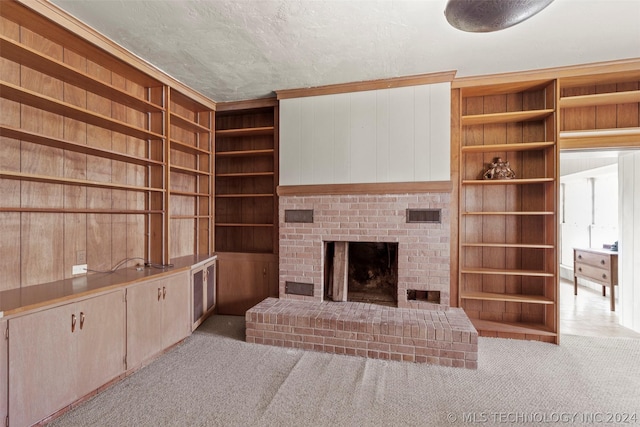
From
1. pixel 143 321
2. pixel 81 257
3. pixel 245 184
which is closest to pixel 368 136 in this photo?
pixel 245 184

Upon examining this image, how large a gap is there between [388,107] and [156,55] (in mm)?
2145

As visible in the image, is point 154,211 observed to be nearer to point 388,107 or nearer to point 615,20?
point 388,107

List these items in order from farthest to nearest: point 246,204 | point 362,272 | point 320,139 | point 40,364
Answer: point 246,204 < point 362,272 < point 320,139 < point 40,364

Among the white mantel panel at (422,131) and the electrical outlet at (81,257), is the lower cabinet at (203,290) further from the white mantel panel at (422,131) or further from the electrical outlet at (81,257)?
the white mantel panel at (422,131)

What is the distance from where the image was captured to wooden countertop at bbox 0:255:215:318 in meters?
1.68

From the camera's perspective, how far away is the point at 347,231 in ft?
10.5

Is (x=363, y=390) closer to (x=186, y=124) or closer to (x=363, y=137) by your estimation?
(x=363, y=137)

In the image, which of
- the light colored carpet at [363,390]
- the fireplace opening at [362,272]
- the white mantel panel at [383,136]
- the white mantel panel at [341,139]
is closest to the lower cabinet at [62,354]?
the light colored carpet at [363,390]

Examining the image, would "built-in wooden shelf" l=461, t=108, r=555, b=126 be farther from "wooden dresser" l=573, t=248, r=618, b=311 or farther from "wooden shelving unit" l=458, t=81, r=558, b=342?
"wooden dresser" l=573, t=248, r=618, b=311

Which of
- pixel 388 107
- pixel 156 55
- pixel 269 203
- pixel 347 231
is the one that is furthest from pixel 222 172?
pixel 388 107

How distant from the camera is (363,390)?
215 cm

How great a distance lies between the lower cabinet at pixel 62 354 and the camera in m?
1.63

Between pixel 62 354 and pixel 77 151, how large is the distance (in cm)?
148

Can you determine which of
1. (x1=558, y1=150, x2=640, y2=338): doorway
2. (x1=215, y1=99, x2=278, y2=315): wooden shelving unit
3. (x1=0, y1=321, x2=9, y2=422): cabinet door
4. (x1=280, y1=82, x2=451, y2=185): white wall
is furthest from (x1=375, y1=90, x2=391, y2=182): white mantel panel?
(x1=0, y1=321, x2=9, y2=422): cabinet door
